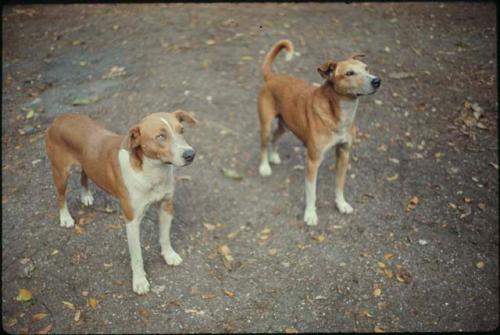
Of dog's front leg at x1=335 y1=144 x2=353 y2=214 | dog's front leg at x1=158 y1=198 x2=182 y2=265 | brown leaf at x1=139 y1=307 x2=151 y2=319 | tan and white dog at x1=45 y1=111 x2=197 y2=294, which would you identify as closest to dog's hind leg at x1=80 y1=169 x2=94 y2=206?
tan and white dog at x1=45 y1=111 x2=197 y2=294

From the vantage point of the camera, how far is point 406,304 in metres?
4.85

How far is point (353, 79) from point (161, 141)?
228 centimetres

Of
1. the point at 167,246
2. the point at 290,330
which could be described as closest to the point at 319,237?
the point at 290,330

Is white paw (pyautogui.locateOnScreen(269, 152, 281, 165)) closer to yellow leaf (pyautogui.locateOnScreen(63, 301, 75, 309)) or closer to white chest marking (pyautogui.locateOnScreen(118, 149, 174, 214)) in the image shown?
white chest marking (pyautogui.locateOnScreen(118, 149, 174, 214))

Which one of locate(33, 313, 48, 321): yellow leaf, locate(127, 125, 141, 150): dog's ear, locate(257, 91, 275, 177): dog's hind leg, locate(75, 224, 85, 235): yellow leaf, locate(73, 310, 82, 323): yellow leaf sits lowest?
locate(33, 313, 48, 321): yellow leaf

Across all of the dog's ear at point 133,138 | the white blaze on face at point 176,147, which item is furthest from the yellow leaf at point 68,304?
the white blaze on face at point 176,147

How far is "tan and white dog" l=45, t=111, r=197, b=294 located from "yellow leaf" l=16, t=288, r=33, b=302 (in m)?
1.15

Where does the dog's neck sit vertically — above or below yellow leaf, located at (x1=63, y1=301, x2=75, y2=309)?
above

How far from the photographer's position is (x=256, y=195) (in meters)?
6.40

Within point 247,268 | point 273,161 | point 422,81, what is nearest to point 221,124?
point 273,161

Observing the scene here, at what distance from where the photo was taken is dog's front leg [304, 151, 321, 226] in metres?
5.59

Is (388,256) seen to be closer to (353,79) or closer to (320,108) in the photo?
(320,108)

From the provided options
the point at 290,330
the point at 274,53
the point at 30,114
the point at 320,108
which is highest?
the point at 274,53

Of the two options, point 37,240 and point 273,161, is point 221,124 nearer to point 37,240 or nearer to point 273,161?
point 273,161
